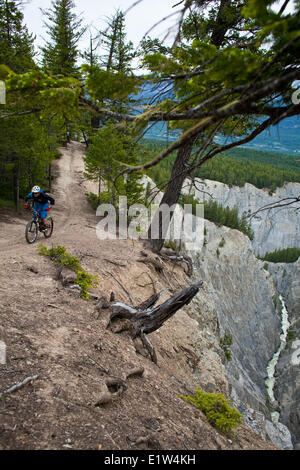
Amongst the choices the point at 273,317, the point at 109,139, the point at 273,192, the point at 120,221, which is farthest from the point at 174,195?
the point at 273,192

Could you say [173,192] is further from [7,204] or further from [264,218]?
[264,218]

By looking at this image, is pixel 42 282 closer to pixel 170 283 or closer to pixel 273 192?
pixel 170 283

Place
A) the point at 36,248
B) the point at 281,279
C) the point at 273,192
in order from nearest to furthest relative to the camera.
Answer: the point at 36,248, the point at 281,279, the point at 273,192

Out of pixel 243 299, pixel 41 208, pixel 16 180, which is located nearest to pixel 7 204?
pixel 16 180

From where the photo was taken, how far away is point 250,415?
10.7 m

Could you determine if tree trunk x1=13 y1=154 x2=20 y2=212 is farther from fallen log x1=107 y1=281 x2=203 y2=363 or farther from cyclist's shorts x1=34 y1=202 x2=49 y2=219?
fallen log x1=107 y1=281 x2=203 y2=363

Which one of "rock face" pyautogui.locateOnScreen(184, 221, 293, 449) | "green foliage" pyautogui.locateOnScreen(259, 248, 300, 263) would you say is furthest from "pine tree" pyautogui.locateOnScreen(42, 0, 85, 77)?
"green foliage" pyautogui.locateOnScreen(259, 248, 300, 263)

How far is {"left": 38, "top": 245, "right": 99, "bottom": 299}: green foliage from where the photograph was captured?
24.3 ft

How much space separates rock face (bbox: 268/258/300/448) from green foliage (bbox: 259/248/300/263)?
19479 mm

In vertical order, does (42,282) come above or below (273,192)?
below

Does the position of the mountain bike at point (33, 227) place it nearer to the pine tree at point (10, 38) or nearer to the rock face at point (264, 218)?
the pine tree at point (10, 38)
